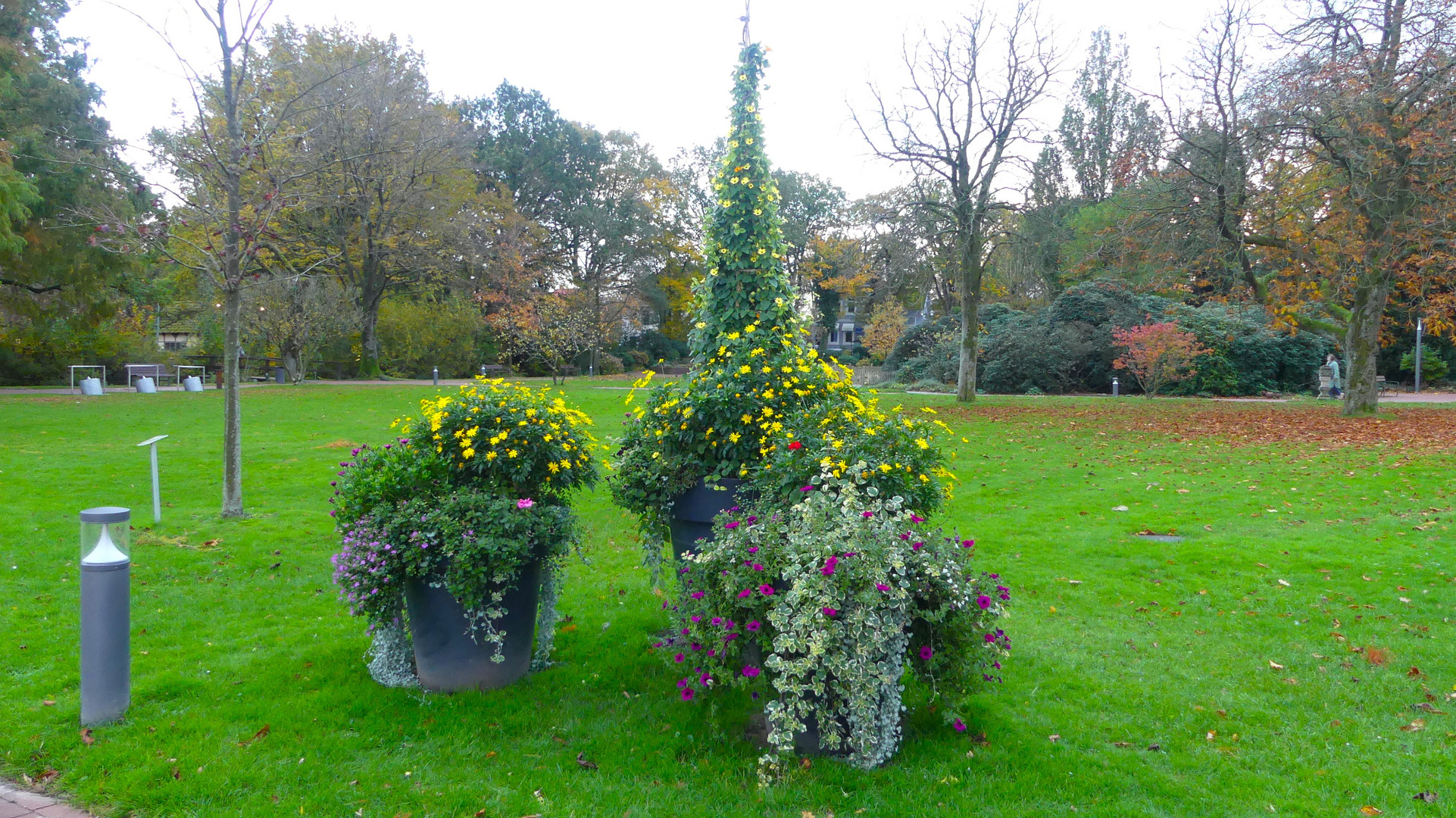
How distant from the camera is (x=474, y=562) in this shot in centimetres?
372

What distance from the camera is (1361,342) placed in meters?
16.6

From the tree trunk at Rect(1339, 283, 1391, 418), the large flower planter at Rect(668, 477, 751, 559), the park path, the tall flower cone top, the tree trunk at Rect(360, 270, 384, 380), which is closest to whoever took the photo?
the park path

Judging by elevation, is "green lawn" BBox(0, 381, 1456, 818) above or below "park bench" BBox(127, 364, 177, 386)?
below

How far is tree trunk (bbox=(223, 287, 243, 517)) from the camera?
298 inches

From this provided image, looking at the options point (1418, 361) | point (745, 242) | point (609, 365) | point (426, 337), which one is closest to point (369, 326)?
point (426, 337)

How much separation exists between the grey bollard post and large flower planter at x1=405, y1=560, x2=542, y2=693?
46.7 inches

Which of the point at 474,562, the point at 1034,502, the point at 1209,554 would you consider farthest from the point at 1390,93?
the point at 474,562

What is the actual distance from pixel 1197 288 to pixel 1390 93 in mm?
16300

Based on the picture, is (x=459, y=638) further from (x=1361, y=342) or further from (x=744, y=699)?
(x=1361, y=342)

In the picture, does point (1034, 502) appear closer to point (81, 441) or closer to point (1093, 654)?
point (1093, 654)

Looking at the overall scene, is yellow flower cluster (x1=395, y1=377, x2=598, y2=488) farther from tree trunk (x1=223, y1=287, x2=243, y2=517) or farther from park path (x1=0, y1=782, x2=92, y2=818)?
tree trunk (x1=223, y1=287, x2=243, y2=517)

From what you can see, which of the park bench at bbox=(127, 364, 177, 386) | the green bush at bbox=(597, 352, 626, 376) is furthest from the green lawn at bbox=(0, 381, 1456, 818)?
the green bush at bbox=(597, 352, 626, 376)

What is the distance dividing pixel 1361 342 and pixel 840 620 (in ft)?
60.0

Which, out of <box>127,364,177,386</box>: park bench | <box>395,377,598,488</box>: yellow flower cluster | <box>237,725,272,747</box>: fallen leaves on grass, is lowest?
<box>237,725,272,747</box>: fallen leaves on grass
